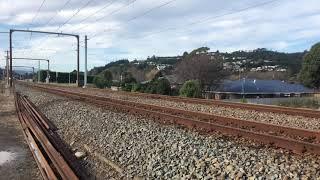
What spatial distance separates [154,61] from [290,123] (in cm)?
15667

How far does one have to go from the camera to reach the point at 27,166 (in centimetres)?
1328

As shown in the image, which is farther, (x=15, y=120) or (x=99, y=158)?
(x=15, y=120)

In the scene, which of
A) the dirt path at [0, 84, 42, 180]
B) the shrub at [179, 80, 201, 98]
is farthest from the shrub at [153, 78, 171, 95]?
the dirt path at [0, 84, 42, 180]

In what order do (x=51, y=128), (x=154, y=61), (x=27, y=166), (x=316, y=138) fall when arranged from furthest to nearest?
(x=154, y=61)
(x=51, y=128)
(x=27, y=166)
(x=316, y=138)

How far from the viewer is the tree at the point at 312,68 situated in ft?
185

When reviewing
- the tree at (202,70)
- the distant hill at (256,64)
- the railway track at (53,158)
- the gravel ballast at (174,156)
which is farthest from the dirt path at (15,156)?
the distant hill at (256,64)

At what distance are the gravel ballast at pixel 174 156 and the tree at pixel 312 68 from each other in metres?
44.5

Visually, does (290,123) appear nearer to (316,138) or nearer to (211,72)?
(316,138)

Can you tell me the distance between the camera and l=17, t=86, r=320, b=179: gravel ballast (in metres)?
8.51

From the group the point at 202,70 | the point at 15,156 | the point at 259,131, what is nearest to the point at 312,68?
the point at 202,70

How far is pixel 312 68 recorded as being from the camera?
188ft

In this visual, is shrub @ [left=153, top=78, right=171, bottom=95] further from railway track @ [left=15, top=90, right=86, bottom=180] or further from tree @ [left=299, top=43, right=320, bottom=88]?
railway track @ [left=15, top=90, right=86, bottom=180]

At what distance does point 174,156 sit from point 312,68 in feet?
165

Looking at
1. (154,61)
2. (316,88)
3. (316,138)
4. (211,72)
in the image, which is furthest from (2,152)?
(154,61)
